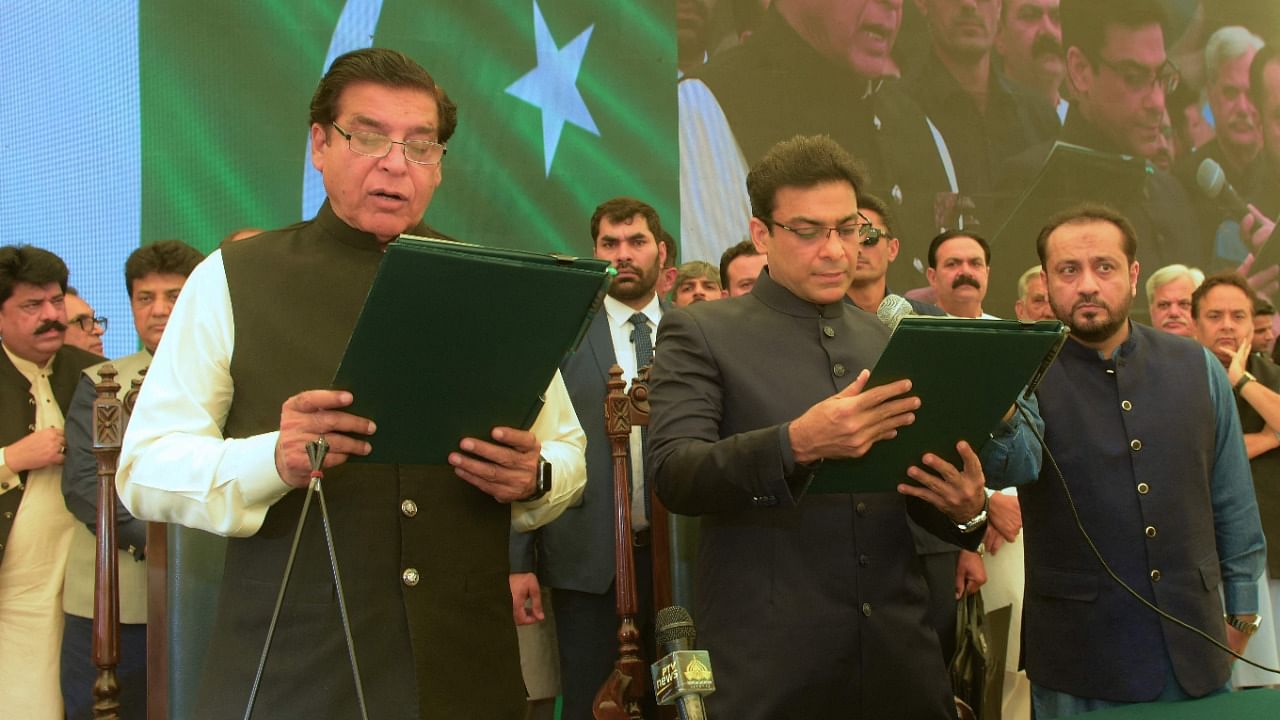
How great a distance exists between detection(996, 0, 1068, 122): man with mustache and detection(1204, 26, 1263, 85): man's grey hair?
1.04 metres

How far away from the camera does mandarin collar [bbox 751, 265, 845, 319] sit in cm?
213

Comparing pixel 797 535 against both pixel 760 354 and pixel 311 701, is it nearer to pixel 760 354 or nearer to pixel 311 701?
pixel 760 354

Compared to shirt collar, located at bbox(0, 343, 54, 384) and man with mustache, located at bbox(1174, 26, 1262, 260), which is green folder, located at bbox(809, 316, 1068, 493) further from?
man with mustache, located at bbox(1174, 26, 1262, 260)

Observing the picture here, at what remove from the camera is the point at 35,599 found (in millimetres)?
3355

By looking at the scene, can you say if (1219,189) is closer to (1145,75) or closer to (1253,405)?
(1145,75)

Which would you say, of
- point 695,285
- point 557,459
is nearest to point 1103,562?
point 557,459

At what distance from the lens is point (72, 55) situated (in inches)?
178

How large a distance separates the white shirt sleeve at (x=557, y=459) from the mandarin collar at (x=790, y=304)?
0.42 meters

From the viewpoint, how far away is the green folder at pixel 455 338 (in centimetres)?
141

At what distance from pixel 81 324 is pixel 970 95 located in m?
4.48

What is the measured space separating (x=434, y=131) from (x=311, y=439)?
0.57 meters

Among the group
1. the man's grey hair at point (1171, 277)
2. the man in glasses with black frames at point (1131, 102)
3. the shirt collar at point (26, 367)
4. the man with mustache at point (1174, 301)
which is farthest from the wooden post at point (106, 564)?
the man in glasses with black frames at point (1131, 102)

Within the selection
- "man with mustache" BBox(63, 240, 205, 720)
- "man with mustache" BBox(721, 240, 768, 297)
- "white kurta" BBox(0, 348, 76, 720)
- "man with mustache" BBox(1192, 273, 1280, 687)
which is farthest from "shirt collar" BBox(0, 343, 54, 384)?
"man with mustache" BBox(1192, 273, 1280, 687)

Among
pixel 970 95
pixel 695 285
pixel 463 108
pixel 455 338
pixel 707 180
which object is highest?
pixel 970 95
